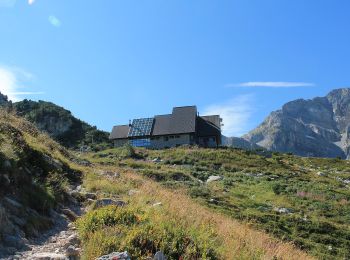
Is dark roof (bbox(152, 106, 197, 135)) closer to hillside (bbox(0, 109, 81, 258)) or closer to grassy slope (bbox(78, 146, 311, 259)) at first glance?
hillside (bbox(0, 109, 81, 258))

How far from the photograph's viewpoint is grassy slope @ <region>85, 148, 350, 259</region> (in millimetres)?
18500

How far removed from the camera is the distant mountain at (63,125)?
285 ft

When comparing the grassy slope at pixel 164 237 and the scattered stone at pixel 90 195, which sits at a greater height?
the scattered stone at pixel 90 195

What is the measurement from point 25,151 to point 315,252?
11508mm

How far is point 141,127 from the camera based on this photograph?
7875 centimetres

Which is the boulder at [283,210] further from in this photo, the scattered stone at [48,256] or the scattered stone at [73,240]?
the scattered stone at [48,256]

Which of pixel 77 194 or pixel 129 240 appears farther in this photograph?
pixel 77 194

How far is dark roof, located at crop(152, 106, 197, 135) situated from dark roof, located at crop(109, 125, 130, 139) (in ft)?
19.6

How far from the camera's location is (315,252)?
16656 mm

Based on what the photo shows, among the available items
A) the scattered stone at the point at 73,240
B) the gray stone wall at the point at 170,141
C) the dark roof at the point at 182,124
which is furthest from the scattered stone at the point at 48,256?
the gray stone wall at the point at 170,141

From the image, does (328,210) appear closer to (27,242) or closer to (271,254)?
(271,254)

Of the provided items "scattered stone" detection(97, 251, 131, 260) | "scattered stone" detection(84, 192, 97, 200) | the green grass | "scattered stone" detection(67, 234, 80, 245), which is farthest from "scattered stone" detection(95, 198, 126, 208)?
"scattered stone" detection(97, 251, 131, 260)

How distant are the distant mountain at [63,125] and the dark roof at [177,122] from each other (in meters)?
13.2

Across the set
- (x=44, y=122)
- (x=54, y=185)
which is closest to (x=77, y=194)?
(x=54, y=185)
